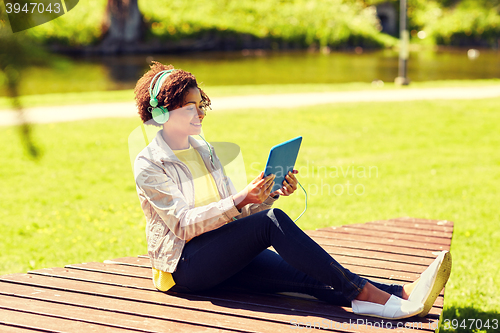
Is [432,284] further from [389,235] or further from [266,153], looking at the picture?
[266,153]

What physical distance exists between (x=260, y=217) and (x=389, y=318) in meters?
0.74

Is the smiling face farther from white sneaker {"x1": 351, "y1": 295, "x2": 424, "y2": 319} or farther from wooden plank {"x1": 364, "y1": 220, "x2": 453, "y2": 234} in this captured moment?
wooden plank {"x1": 364, "y1": 220, "x2": 453, "y2": 234}

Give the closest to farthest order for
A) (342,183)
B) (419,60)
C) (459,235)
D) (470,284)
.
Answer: (470,284) → (459,235) → (342,183) → (419,60)

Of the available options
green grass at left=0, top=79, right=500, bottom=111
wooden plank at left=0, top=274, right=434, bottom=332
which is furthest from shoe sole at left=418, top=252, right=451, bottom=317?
green grass at left=0, top=79, right=500, bottom=111

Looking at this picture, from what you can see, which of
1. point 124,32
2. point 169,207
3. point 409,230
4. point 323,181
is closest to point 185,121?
point 169,207

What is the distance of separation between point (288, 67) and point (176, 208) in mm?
18184

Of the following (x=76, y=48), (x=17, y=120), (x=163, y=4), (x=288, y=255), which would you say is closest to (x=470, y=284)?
(x=288, y=255)

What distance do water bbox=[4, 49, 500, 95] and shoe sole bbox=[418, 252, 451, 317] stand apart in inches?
499

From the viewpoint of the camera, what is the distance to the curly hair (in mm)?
2447

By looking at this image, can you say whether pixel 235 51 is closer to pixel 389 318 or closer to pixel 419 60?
pixel 419 60

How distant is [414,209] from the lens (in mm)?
5191

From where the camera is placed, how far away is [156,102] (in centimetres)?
246

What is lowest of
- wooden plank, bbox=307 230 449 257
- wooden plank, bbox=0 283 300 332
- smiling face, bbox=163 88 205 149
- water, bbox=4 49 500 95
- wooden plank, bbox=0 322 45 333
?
water, bbox=4 49 500 95

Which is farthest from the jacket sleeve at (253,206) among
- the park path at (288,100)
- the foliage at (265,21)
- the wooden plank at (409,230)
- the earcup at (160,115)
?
the foliage at (265,21)
